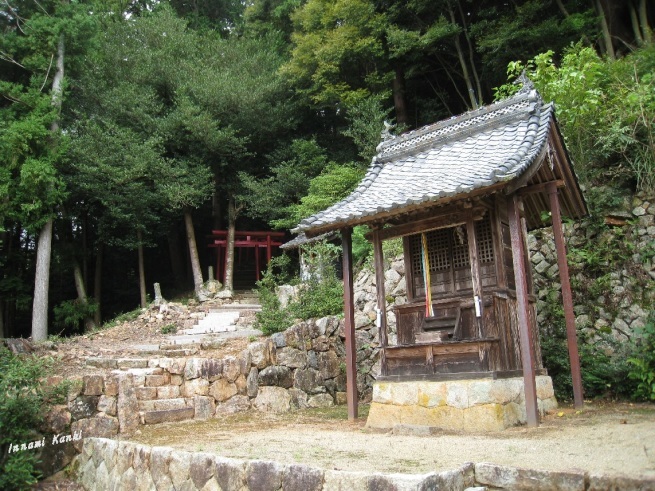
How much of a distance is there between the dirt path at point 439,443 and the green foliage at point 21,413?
4.98ft

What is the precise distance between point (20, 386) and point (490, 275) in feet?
25.3

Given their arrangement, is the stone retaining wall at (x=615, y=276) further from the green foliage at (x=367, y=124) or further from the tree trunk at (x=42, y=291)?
the tree trunk at (x=42, y=291)

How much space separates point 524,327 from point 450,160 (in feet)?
10.9

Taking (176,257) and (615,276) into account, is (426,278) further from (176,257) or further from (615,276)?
(176,257)

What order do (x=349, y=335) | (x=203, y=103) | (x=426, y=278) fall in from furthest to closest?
(x=203, y=103) → (x=349, y=335) → (x=426, y=278)

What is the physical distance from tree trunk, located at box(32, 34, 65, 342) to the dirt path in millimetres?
10679

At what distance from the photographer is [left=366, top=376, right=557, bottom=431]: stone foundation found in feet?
23.2

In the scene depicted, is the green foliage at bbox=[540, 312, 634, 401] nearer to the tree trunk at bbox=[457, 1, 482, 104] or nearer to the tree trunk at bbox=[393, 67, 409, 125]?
the tree trunk at bbox=[457, 1, 482, 104]

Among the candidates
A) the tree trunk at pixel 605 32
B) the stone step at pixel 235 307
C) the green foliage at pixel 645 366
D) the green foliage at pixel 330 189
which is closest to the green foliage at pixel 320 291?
the green foliage at pixel 330 189

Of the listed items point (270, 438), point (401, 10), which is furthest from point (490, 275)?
point (401, 10)

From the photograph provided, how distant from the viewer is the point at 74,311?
2066cm

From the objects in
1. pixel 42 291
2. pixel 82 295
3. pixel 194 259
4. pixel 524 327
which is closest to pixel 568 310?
pixel 524 327

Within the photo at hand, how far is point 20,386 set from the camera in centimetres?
811

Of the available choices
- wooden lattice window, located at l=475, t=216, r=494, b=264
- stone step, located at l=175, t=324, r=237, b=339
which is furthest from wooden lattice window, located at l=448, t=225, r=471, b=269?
stone step, located at l=175, t=324, r=237, b=339
